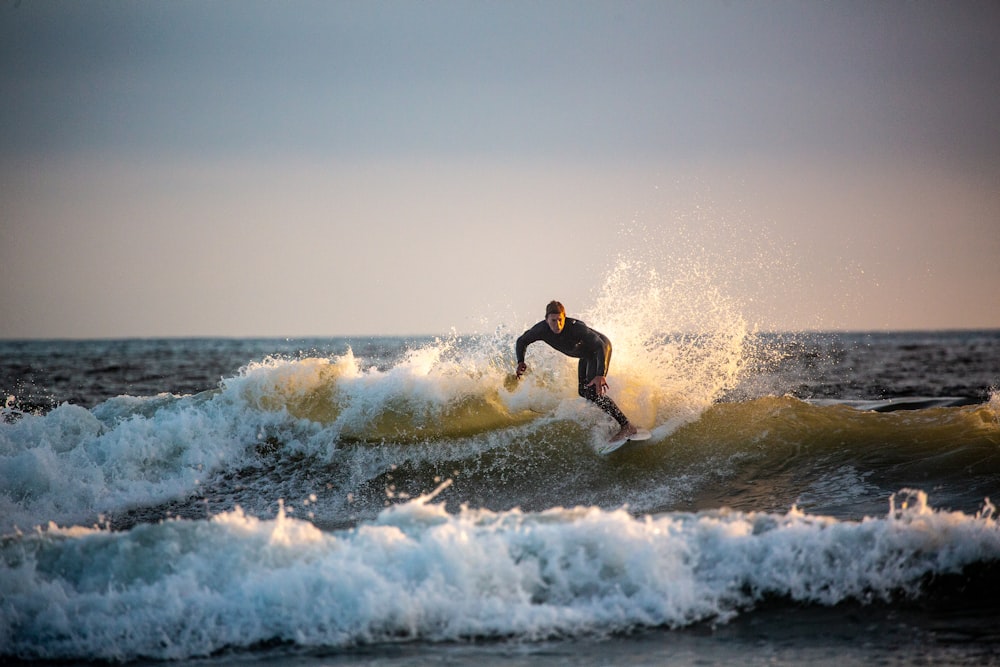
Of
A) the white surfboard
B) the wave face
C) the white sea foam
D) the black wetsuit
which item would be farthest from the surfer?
the white sea foam

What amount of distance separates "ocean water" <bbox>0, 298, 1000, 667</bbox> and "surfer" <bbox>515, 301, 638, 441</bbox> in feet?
3.68

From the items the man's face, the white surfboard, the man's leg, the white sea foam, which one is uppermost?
the man's face

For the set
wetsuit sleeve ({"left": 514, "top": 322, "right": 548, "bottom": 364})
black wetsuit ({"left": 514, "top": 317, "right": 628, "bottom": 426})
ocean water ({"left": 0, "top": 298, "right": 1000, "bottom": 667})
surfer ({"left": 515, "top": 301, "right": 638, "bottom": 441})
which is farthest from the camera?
wetsuit sleeve ({"left": 514, "top": 322, "right": 548, "bottom": 364})

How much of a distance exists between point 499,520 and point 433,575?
0.93 meters

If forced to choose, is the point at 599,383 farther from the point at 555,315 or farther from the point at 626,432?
the point at 626,432

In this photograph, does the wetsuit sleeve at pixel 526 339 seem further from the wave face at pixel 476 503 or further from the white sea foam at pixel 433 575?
the white sea foam at pixel 433 575

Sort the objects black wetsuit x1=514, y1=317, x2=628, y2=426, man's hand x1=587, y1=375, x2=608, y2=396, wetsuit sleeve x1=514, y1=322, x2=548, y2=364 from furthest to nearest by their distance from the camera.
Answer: wetsuit sleeve x1=514, y1=322, x2=548, y2=364
black wetsuit x1=514, y1=317, x2=628, y2=426
man's hand x1=587, y1=375, x2=608, y2=396

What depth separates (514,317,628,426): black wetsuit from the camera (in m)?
10.6

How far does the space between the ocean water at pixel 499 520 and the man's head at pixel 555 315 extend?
1.92m

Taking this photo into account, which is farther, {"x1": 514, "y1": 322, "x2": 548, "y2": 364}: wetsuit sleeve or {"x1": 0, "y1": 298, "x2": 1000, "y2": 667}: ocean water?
{"x1": 514, "y1": 322, "x2": 548, "y2": 364}: wetsuit sleeve

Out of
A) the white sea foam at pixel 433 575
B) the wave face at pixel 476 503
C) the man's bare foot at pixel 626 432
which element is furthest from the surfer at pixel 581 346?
the white sea foam at pixel 433 575

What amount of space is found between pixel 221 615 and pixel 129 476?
5937 mm

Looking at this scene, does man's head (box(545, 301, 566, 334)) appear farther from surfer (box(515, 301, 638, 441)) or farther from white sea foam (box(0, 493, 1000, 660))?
white sea foam (box(0, 493, 1000, 660))

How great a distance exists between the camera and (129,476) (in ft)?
37.2
